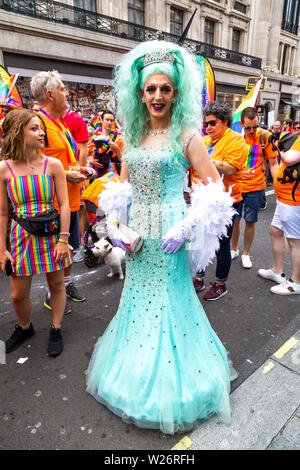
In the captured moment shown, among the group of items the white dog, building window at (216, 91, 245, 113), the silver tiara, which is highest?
building window at (216, 91, 245, 113)

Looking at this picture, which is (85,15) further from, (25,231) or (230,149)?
(25,231)

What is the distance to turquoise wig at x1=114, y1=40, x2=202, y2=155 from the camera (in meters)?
1.68

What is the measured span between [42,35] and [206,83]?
874 cm

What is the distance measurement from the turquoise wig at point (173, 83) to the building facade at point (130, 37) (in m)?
1.00

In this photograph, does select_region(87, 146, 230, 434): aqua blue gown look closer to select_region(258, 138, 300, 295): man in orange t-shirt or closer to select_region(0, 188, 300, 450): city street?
select_region(0, 188, 300, 450): city street

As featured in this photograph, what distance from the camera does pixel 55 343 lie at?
2.56 m

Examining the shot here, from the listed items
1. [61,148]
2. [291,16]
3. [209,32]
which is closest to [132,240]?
[61,148]

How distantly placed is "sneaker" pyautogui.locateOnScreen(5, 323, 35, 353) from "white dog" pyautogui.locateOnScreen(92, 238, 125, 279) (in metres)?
1.45

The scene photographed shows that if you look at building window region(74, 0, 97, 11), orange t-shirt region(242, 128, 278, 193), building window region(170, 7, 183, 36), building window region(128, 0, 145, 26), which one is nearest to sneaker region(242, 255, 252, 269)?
orange t-shirt region(242, 128, 278, 193)

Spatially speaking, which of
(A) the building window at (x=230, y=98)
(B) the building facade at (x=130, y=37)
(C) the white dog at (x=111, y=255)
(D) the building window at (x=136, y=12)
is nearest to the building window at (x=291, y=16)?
(B) the building facade at (x=130, y=37)

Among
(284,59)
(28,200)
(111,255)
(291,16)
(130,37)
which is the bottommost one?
(111,255)

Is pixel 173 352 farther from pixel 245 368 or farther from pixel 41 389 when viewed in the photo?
pixel 41 389

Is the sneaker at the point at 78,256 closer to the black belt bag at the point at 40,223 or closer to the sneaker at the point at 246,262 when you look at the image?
the black belt bag at the point at 40,223

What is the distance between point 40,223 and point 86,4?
15.2m
